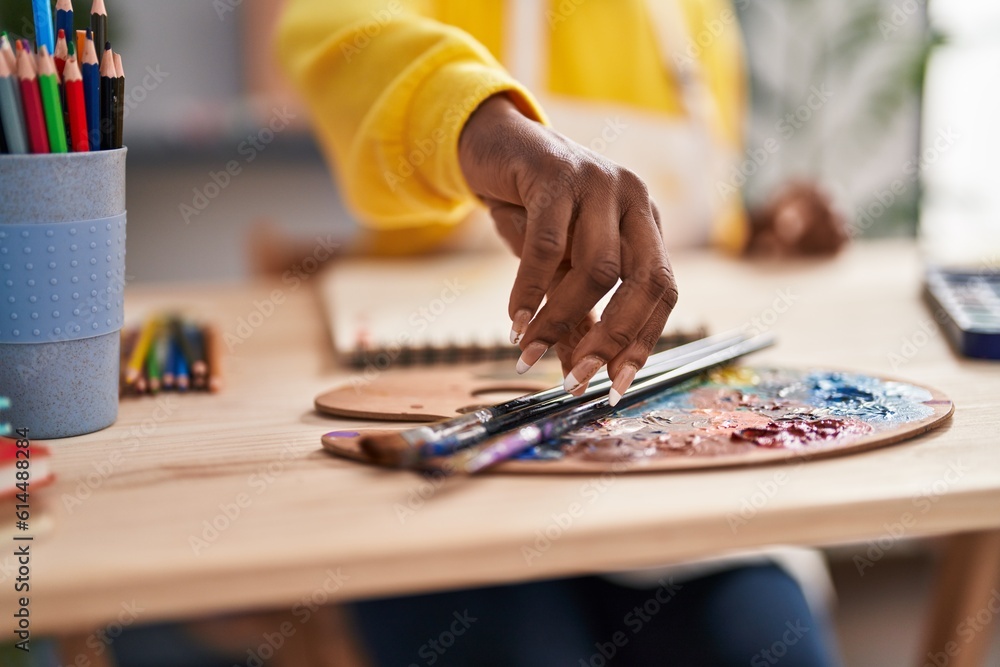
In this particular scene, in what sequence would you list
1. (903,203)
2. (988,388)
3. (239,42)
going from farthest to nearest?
(239,42), (903,203), (988,388)

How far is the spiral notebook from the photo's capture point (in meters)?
0.71

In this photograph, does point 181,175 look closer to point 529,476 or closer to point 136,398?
point 136,398

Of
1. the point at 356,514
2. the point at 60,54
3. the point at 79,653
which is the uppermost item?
the point at 60,54

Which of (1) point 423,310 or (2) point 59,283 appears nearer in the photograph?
(2) point 59,283

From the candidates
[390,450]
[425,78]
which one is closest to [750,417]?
[390,450]

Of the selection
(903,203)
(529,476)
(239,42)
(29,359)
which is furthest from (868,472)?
(239,42)

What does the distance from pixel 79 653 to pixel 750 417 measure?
0.55 metres

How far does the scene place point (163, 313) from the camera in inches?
33.4

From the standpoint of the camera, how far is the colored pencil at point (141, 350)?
631 mm

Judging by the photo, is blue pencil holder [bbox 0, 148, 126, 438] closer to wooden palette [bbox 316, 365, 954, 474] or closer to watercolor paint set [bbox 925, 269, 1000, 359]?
wooden palette [bbox 316, 365, 954, 474]

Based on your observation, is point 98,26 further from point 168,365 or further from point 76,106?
point 168,365

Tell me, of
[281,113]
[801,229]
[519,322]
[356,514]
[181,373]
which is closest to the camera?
[356,514]

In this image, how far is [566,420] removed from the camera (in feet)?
1.66

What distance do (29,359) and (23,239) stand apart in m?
0.07
